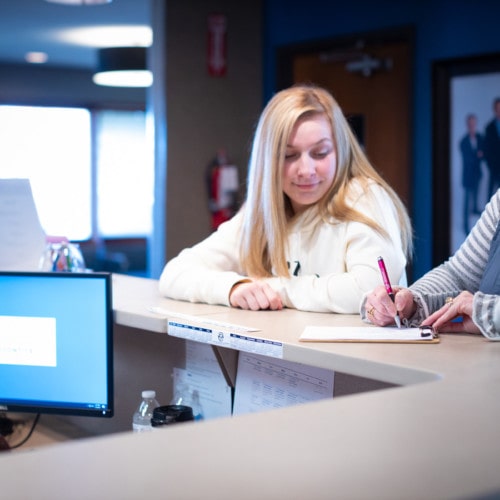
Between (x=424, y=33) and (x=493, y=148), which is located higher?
(x=424, y=33)

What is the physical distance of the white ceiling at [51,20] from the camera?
7.22 meters

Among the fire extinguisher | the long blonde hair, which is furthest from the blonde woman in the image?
the fire extinguisher

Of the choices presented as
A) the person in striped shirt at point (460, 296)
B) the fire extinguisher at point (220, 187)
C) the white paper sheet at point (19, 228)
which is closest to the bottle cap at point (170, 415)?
the person in striped shirt at point (460, 296)

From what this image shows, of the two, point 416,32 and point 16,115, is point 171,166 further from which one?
point 16,115

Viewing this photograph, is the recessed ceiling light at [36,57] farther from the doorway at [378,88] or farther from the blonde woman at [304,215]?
the blonde woman at [304,215]

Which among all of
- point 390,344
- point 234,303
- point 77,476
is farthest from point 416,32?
point 77,476

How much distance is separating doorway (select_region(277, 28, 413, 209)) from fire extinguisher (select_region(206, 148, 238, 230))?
2.50 ft

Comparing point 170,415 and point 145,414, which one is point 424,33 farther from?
point 170,415

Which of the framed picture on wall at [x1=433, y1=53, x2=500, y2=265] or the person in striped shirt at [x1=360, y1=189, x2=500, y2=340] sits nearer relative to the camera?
the person in striped shirt at [x1=360, y1=189, x2=500, y2=340]

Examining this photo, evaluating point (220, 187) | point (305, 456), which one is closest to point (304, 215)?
point (305, 456)

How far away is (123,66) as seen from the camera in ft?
28.1

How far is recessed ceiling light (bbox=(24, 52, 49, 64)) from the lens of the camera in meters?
9.96

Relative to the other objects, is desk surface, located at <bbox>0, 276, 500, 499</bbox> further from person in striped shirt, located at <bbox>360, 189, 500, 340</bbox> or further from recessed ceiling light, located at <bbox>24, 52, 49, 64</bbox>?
recessed ceiling light, located at <bbox>24, 52, 49, 64</bbox>

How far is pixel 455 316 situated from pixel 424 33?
3449mm
